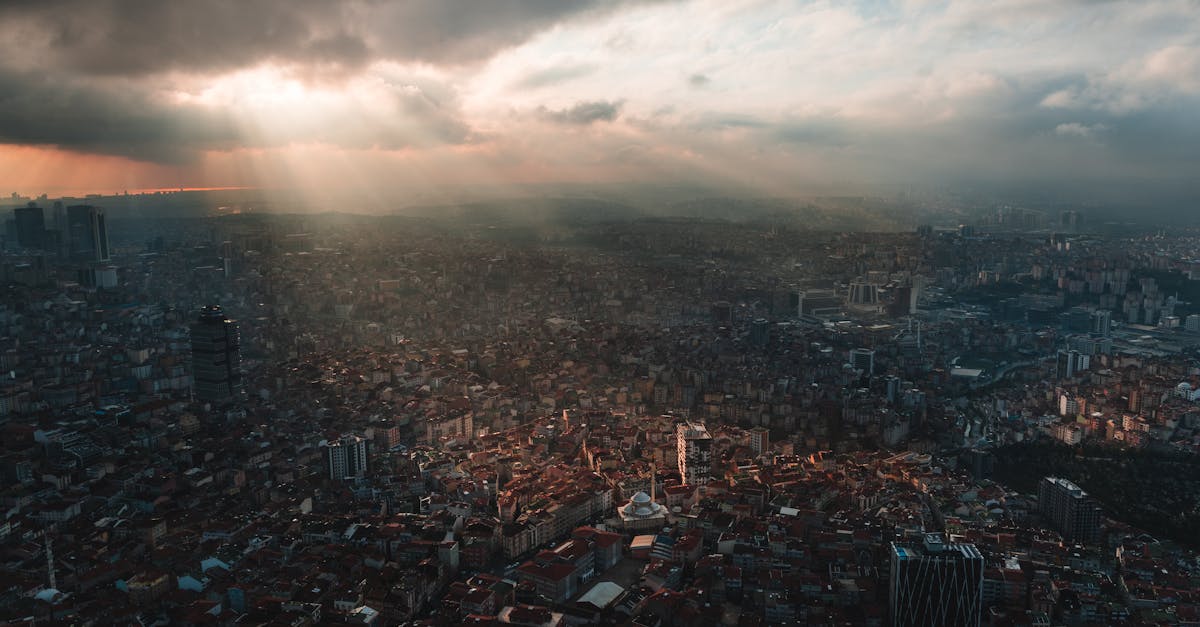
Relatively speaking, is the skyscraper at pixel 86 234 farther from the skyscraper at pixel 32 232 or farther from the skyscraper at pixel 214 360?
the skyscraper at pixel 214 360

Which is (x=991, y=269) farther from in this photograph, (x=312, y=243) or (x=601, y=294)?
(x=312, y=243)

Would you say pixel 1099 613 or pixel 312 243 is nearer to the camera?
pixel 1099 613

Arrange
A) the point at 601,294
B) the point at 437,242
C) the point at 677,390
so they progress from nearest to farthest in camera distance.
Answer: the point at 677,390 < the point at 601,294 < the point at 437,242

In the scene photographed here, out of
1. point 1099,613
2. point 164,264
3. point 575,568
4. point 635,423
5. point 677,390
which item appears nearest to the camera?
point 1099,613

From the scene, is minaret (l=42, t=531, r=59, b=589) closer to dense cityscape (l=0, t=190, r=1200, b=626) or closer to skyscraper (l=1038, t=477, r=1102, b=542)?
dense cityscape (l=0, t=190, r=1200, b=626)

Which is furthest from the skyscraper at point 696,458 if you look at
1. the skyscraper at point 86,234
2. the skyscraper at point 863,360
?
the skyscraper at point 86,234

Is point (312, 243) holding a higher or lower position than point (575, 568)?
higher

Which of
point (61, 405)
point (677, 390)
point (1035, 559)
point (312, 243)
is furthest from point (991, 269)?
point (61, 405)

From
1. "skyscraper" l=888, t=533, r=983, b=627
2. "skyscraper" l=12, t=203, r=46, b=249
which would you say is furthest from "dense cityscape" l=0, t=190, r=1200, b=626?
"skyscraper" l=12, t=203, r=46, b=249
